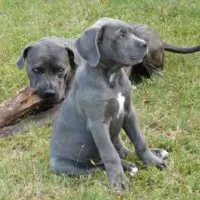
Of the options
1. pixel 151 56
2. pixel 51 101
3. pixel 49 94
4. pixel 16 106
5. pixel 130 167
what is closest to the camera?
pixel 130 167

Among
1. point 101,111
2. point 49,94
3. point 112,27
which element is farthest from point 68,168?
point 49,94

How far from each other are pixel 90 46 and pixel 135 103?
2175mm

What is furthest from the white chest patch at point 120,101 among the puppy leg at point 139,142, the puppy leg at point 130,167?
the puppy leg at point 130,167

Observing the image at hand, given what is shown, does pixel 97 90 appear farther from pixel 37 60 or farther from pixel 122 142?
pixel 37 60

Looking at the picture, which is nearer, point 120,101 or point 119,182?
point 119,182

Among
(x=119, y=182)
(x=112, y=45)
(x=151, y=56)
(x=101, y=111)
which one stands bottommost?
(x=151, y=56)

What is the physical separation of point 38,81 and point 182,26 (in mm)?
3276

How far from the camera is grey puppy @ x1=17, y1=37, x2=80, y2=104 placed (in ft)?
22.3

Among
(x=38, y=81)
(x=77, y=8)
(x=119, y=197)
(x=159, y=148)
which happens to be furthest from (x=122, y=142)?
(x=77, y=8)

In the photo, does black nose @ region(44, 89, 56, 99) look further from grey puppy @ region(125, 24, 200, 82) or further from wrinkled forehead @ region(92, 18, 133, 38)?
wrinkled forehead @ region(92, 18, 133, 38)

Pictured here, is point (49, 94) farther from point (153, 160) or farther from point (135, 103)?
point (153, 160)

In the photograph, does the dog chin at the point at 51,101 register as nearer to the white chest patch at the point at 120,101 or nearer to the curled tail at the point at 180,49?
the white chest patch at the point at 120,101

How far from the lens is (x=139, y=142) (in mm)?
5383

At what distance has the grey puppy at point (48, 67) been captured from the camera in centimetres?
678
